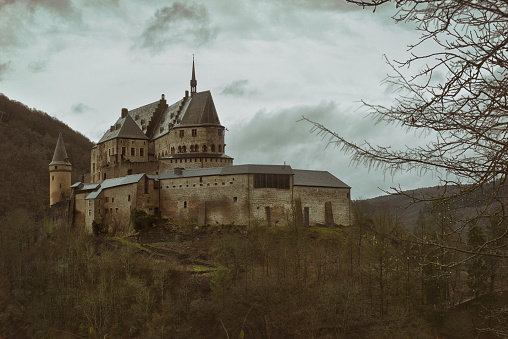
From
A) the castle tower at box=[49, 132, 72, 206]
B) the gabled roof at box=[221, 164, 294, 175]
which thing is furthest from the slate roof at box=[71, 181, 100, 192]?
the gabled roof at box=[221, 164, 294, 175]

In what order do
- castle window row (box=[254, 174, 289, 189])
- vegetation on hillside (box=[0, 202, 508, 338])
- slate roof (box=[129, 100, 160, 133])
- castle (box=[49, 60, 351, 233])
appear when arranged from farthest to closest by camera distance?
slate roof (box=[129, 100, 160, 133]), castle window row (box=[254, 174, 289, 189]), castle (box=[49, 60, 351, 233]), vegetation on hillside (box=[0, 202, 508, 338])

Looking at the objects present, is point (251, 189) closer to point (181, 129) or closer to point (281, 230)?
point (281, 230)

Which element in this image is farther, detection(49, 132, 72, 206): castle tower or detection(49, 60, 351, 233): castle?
detection(49, 132, 72, 206): castle tower

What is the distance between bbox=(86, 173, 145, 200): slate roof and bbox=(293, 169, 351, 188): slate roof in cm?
1336

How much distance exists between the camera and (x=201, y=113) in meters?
54.0

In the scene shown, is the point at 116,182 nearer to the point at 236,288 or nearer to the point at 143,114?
the point at 143,114

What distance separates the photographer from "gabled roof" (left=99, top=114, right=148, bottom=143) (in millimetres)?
56250

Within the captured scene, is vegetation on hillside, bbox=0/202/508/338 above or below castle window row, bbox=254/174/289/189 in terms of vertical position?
below

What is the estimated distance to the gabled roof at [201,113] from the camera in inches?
2103

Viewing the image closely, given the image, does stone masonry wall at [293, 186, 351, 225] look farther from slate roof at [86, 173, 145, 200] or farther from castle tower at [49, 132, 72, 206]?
castle tower at [49, 132, 72, 206]

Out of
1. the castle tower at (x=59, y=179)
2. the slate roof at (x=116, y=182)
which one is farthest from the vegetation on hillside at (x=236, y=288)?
the castle tower at (x=59, y=179)

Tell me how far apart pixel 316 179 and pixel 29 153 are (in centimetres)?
7689

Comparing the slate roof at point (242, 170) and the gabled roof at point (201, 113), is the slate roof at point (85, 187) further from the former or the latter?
the gabled roof at point (201, 113)

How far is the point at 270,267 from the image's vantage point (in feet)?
127
